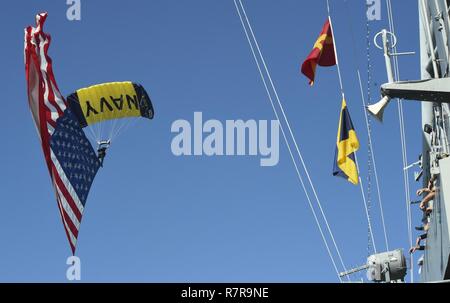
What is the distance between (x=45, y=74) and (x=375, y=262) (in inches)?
460

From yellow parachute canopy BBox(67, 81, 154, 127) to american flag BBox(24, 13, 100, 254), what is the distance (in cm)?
422

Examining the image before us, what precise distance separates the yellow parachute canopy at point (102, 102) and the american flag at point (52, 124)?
422cm

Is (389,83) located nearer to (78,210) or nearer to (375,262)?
(375,262)

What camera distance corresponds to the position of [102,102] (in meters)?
31.8

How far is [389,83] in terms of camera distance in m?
12.0

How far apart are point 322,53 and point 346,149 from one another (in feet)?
9.06

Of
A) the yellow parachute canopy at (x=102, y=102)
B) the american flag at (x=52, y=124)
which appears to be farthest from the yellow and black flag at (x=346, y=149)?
the yellow parachute canopy at (x=102, y=102)

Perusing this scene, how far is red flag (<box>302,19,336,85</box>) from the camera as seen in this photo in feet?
65.2

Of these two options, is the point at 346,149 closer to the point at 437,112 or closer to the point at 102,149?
the point at 437,112

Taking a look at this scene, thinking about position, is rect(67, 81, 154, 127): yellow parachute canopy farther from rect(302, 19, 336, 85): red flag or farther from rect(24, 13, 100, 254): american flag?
rect(302, 19, 336, 85): red flag

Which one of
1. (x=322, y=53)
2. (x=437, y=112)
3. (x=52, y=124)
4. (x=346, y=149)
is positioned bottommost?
(x=346, y=149)

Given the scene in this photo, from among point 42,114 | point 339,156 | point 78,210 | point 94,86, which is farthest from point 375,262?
point 94,86

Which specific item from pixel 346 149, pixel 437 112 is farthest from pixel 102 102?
pixel 437 112

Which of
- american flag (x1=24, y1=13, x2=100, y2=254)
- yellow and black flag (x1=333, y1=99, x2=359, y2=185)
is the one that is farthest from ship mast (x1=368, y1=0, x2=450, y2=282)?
american flag (x1=24, y1=13, x2=100, y2=254)
